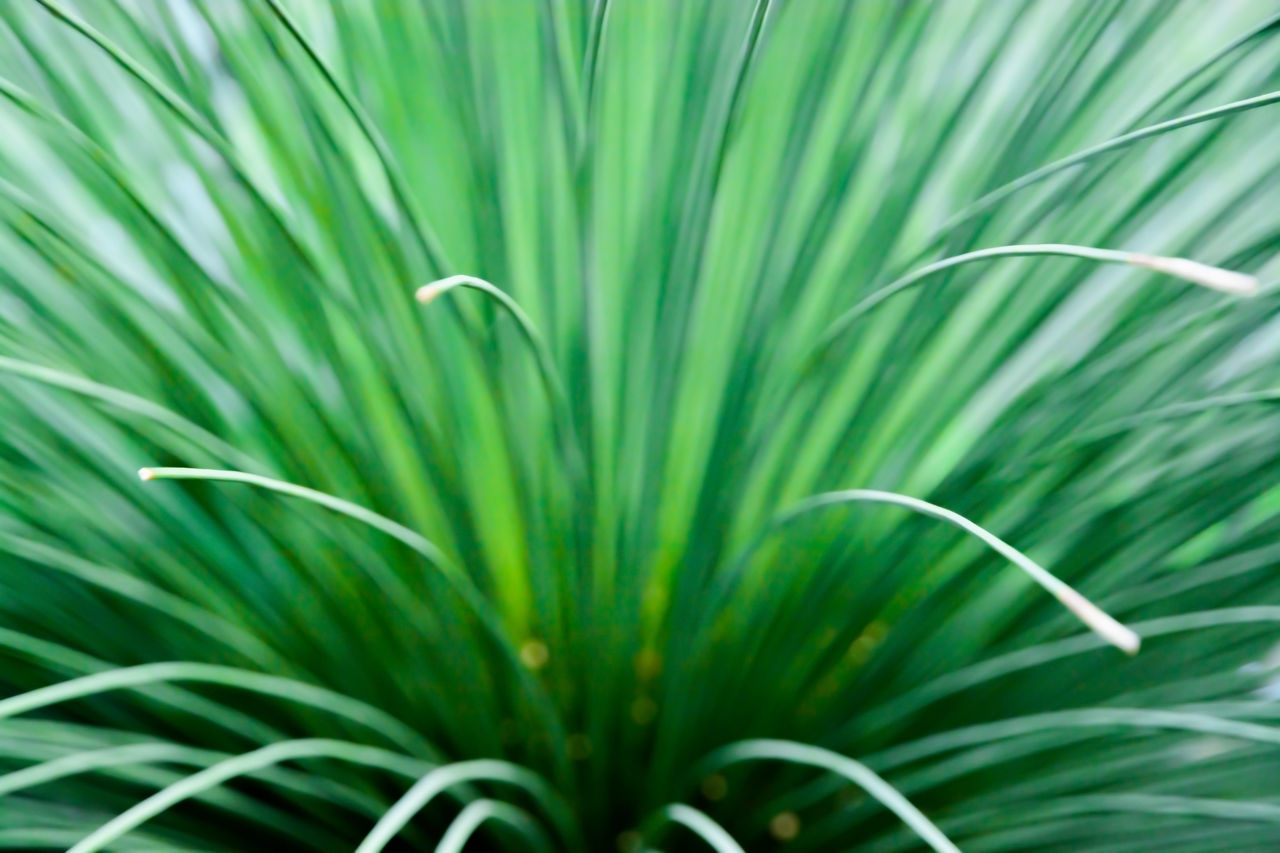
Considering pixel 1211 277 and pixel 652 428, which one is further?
pixel 652 428

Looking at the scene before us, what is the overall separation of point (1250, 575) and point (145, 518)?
1.37 ft

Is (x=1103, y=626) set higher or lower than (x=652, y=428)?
lower

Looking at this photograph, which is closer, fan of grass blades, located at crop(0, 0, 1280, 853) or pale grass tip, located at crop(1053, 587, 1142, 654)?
pale grass tip, located at crop(1053, 587, 1142, 654)

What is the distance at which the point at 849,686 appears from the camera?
0.41 m

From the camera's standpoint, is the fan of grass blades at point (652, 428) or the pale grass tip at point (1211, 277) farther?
the fan of grass blades at point (652, 428)

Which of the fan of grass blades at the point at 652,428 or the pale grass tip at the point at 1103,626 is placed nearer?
the pale grass tip at the point at 1103,626

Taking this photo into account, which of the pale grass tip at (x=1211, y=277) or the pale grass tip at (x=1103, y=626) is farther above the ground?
the pale grass tip at (x=1211, y=277)

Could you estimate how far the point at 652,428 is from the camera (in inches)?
15.0

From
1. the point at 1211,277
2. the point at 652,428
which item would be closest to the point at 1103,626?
the point at 1211,277

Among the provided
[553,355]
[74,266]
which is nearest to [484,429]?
[553,355]

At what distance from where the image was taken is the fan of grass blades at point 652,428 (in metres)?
0.37

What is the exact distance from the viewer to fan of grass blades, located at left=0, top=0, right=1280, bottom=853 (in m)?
0.37

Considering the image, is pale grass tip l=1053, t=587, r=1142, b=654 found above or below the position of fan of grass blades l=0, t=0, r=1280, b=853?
below

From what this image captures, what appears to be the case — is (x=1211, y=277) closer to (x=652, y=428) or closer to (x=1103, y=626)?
(x=1103, y=626)
